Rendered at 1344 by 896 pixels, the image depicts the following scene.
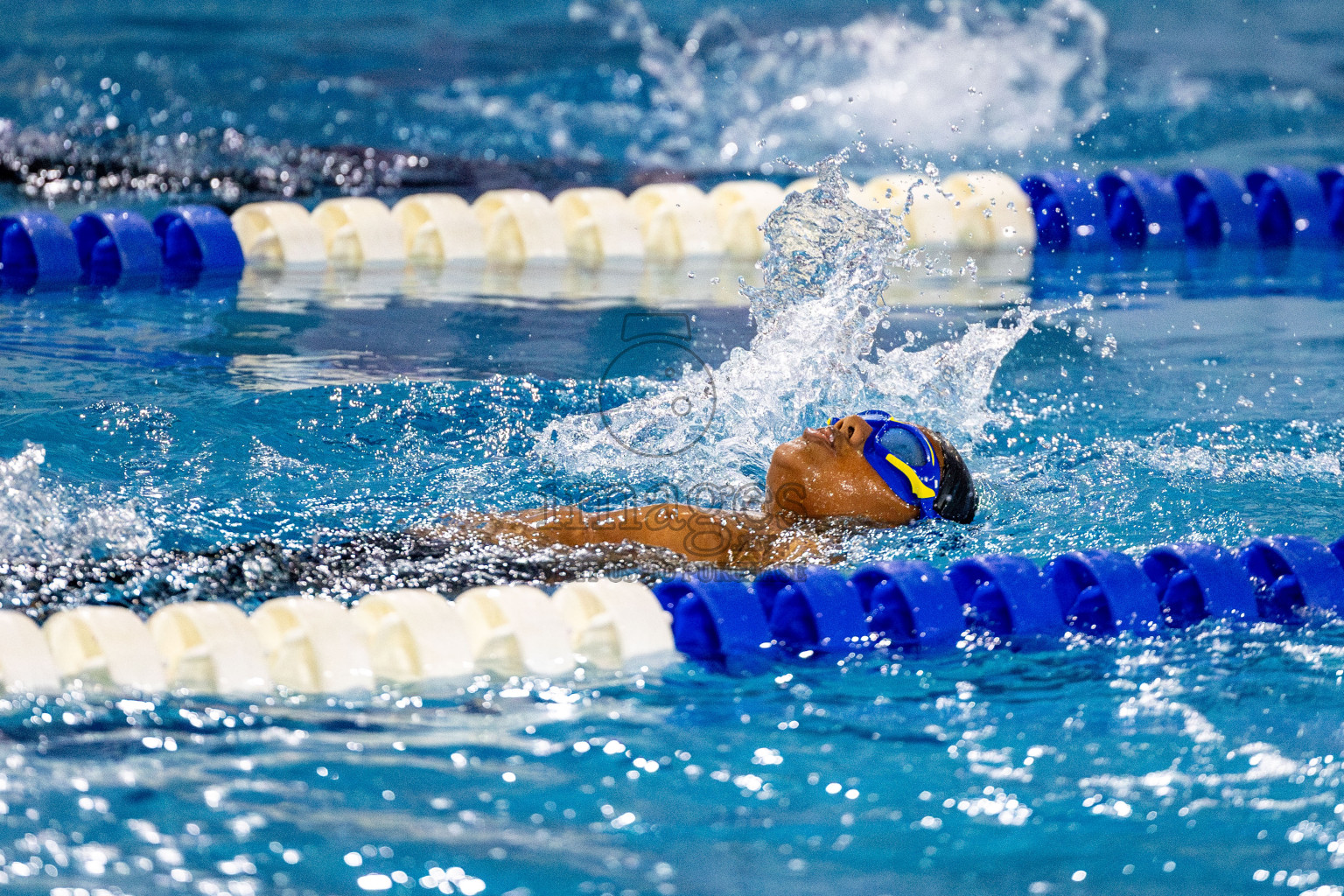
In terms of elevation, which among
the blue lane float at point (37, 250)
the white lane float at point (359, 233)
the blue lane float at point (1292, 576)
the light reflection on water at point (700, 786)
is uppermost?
the white lane float at point (359, 233)

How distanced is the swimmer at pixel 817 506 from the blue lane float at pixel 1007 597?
0.35 meters

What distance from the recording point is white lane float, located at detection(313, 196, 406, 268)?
18.6 feet

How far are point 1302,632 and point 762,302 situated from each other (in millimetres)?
1922

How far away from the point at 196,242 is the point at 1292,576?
13.2 feet

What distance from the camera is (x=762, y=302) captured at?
4.23 meters

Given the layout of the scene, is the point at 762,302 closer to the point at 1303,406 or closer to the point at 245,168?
the point at 1303,406

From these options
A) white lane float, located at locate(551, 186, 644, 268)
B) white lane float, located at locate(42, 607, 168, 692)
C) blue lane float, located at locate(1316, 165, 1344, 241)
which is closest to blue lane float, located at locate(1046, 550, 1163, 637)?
white lane float, located at locate(42, 607, 168, 692)

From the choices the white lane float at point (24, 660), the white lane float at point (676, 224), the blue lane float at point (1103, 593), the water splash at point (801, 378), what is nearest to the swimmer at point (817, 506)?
the water splash at point (801, 378)

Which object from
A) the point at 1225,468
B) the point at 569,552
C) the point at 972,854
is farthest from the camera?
the point at 1225,468

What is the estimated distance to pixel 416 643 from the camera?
2.43 meters

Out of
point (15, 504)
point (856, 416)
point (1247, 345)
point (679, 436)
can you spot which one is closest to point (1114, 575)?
point (856, 416)

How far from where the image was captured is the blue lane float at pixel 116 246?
17.0 ft

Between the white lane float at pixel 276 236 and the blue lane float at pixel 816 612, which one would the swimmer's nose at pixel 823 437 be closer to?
the blue lane float at pixel 816 612

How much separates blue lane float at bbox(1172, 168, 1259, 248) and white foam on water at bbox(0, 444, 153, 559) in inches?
195
